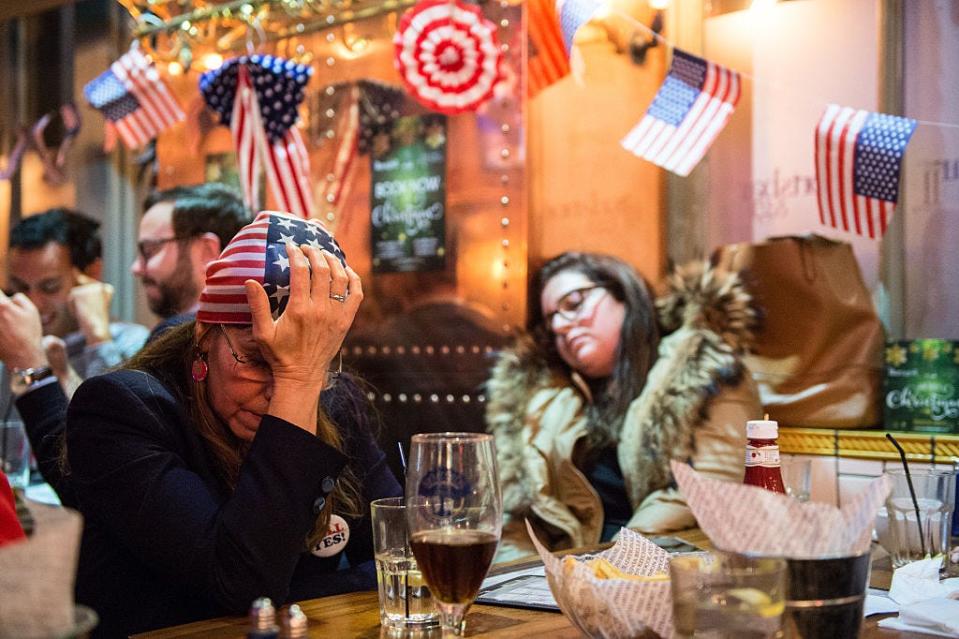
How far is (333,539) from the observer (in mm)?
1844

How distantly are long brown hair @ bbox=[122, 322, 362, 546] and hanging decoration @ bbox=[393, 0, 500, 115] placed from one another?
1.92 meters

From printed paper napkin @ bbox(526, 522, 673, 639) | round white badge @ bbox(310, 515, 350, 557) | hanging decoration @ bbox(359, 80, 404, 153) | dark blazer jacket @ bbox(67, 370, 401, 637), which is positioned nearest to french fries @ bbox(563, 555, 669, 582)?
printed paper napkin @ bbox(526, 522, 673, 639)

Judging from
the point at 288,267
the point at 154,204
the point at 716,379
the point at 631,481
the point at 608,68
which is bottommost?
the point at 631,481

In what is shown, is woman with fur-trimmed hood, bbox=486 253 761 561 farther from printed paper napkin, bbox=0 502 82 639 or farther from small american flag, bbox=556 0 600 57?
printed paper napkin, bbox=0 502 82 639

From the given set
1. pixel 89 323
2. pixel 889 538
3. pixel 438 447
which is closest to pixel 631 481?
pixel 889 538

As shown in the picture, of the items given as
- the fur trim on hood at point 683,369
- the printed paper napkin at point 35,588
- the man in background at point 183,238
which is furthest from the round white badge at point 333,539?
the man in background at point 183,238

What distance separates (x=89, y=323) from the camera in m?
4.94

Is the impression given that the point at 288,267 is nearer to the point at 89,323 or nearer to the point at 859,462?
the point at 859,462

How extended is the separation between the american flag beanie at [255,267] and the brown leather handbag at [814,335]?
1869mm

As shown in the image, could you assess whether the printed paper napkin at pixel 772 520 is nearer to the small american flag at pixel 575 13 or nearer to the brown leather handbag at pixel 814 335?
the brown leather handbag at pixel 814 335

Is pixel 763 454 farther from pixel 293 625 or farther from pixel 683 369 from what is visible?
pixel 683 369

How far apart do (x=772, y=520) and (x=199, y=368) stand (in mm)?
1079

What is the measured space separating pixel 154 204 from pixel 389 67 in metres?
1.11

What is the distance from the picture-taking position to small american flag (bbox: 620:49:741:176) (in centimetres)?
322
